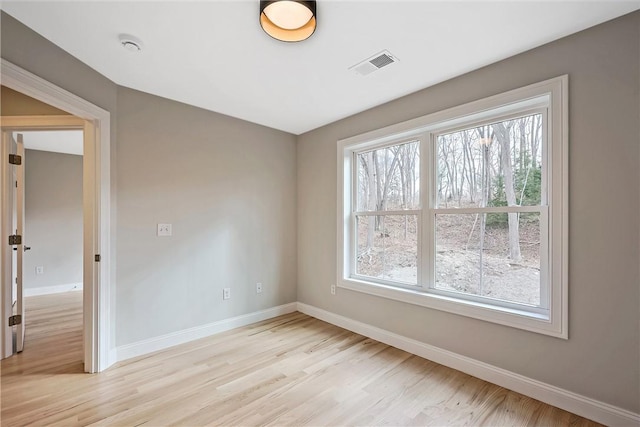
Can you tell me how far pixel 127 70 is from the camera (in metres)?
2.30

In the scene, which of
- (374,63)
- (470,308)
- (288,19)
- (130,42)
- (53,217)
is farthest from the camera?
(53,217)

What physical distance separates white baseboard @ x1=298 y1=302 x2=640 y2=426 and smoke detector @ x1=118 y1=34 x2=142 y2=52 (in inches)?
127

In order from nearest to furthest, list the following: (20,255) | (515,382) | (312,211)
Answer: (515,382)
(20,255)
(312,211)

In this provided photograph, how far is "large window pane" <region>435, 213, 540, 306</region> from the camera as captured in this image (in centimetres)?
215

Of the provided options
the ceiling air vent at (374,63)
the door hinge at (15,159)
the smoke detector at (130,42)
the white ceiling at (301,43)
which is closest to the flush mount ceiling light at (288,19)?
the white ceiling at (301,43)

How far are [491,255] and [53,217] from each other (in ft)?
23.1

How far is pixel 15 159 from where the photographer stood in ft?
9.04

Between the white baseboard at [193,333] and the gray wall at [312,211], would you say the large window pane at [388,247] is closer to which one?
the gray wall at [312,211]

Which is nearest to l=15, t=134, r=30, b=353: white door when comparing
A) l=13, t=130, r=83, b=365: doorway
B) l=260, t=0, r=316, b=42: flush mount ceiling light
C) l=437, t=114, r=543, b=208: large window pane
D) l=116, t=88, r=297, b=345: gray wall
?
l=116, t=88, r=297, b=345: gray wall

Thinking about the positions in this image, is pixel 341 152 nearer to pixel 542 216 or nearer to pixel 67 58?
pixel 542 216

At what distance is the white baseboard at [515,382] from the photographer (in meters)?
1.71

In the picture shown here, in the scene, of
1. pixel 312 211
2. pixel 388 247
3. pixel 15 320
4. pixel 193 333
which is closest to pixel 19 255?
pixel 15 320

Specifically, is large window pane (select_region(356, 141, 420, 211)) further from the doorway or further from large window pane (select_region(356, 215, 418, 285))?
the doorway

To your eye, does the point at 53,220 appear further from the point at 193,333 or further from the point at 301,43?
the point at 301,43
